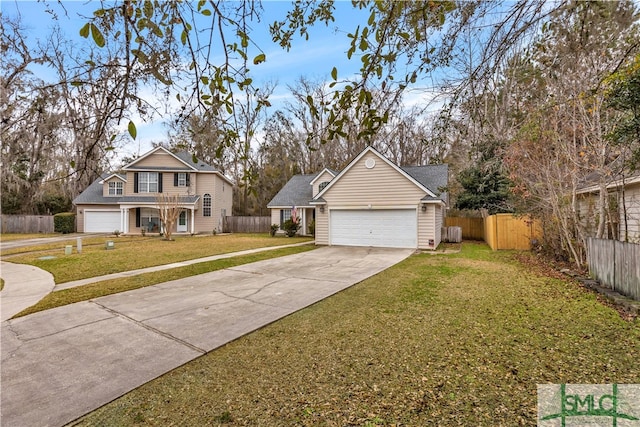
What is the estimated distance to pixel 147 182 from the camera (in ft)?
78.5

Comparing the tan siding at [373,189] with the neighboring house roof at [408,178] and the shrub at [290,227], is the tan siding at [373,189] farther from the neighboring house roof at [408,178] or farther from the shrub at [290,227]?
the shrub at [290,227]

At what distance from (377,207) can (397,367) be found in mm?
11594

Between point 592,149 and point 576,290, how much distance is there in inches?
135

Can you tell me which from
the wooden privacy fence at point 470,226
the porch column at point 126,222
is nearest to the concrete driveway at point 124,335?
the wooden privacy fence at point 470,226

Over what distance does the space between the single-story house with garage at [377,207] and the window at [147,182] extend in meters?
15.0

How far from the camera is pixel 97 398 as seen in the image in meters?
2.86

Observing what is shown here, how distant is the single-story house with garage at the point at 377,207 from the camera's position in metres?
13.8

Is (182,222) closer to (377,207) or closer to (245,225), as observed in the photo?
(245,225)

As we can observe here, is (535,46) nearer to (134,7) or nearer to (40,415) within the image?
(134,7)

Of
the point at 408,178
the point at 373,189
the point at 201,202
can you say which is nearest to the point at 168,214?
the point at 201,202

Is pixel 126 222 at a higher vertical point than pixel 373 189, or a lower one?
lower

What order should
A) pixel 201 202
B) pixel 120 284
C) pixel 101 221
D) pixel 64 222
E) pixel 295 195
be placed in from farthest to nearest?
pixel 201 202
pixel 101 221
pixel 64 222
pixel 295 195
pixel 120 284

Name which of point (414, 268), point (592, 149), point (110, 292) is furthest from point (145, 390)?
point (592, 149)

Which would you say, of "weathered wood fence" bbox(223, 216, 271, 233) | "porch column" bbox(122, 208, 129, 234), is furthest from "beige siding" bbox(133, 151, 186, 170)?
"weathered wood fence" bbox(223, 216, 271, 233)
